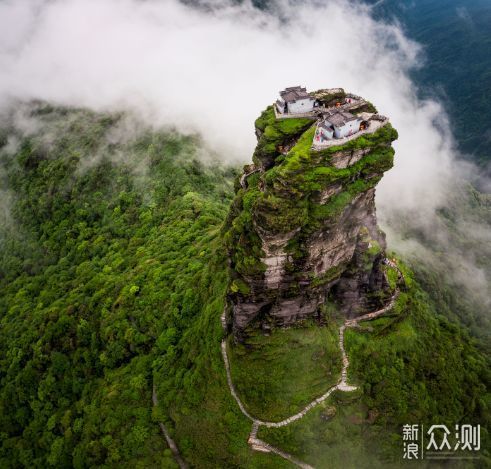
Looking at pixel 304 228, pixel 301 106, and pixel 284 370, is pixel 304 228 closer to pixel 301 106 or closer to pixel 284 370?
pixel 301 106

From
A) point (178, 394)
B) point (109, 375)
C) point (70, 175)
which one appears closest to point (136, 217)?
point (70, 175)

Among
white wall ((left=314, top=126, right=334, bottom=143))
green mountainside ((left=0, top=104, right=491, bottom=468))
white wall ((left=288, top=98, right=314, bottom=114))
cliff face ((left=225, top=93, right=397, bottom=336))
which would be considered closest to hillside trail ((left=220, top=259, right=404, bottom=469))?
green mountainside ((left=0, top=104, right=491, bottom=468))

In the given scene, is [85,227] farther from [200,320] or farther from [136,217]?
[200,320]

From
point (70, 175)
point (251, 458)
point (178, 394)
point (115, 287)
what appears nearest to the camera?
point (251, 458)

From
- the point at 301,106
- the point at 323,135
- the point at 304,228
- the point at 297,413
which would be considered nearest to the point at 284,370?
the point at 297,413

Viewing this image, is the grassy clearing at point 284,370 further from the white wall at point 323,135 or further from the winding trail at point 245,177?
the white wall at point 323,135

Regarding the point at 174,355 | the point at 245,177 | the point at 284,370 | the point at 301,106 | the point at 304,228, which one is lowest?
the point at 284,370

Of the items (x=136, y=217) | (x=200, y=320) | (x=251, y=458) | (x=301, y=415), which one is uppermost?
(x=136, y=217)
